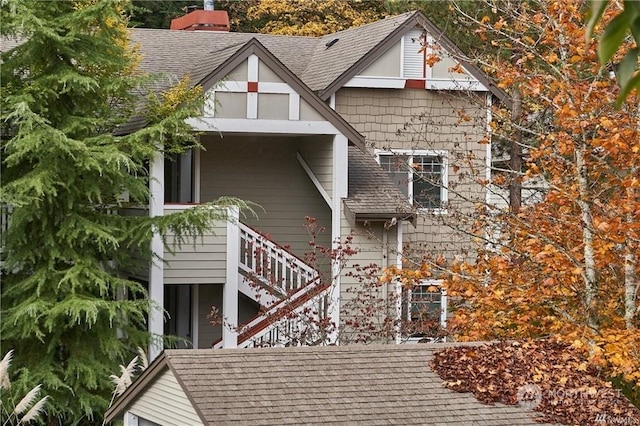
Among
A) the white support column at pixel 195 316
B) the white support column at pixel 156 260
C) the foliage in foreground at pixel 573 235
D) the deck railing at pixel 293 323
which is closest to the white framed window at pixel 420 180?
the deck railing at pixel 293 323

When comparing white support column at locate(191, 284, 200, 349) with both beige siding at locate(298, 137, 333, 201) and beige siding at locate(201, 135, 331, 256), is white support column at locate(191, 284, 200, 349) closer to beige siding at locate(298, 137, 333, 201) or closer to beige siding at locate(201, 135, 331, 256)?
beige siding at locate(201, 135, 331, 256)

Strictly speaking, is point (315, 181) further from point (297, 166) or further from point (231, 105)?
point (231, 105)

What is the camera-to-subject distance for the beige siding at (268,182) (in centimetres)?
2016

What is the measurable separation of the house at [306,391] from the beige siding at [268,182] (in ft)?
31.6

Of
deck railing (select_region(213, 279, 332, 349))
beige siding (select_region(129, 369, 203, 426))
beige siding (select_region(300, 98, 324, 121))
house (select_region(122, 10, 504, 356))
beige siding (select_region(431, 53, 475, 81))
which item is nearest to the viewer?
beige siding (select_region(129, 369, 203, 426))

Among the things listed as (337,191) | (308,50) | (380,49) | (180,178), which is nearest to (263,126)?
(337,191)

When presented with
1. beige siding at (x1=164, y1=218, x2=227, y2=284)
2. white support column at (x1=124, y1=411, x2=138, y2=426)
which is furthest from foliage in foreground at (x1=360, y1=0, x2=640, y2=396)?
beige siding at (x1=164, y1=218, x2=227, y2=284)

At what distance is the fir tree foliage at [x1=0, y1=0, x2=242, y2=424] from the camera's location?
14.7m

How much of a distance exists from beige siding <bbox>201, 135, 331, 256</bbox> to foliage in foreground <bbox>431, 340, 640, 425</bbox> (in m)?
9.40

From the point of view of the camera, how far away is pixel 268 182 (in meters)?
20.6

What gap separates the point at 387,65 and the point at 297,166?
260 centimetres

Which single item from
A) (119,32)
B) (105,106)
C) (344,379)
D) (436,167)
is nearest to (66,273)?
(105,106)

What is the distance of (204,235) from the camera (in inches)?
695

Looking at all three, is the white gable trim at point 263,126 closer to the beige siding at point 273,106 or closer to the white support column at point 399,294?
the beige siding at point 273,106
